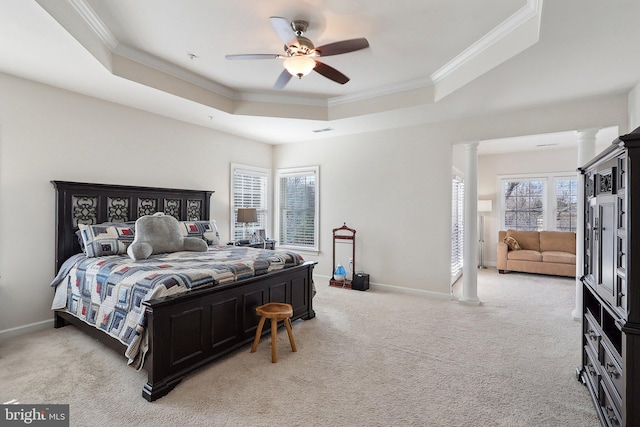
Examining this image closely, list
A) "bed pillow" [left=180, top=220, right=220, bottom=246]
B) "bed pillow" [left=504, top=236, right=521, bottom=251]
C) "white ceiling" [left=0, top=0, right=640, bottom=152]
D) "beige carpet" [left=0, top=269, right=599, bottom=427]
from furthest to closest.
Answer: "bed pillow" [left=504, top=236, right=521, bottom=251], "bed pillow" [left=180, top=220, right=220, bottom=246], "white ceiling" [left=0, top=0, right=640, bottom=152], "beige carpet" [left=0, top=269, right=599, bottom=427]

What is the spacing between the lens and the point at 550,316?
404 centimetres

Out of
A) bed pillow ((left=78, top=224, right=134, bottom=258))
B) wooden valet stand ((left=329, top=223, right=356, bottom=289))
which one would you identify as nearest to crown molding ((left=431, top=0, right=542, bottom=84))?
wooden valet stand ((left=329, top=223, right=356, bottom=289))

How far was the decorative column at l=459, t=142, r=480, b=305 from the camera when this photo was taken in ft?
14.9

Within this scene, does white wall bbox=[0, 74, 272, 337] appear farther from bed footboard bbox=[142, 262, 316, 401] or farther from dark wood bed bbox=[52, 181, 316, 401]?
bed footboard bbox=[142, 262, 316, 401]

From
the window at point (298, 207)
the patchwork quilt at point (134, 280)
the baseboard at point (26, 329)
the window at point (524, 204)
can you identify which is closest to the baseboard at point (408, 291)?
the window at point (298, 207)

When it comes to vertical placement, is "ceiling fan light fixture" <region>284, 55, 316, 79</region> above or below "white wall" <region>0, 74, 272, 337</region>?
above

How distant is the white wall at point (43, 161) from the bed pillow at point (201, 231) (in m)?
0.82

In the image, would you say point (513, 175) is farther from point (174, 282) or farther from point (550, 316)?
point (174, 282)

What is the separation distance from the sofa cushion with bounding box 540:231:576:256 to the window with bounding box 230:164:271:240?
235 inches

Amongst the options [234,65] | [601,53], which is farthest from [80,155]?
[601,53]

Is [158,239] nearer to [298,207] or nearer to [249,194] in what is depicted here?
[249,194]

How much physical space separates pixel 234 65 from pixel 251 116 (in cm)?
99

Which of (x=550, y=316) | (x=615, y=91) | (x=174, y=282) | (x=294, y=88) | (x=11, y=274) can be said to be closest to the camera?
(x=174, y=282)

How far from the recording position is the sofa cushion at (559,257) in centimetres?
613
